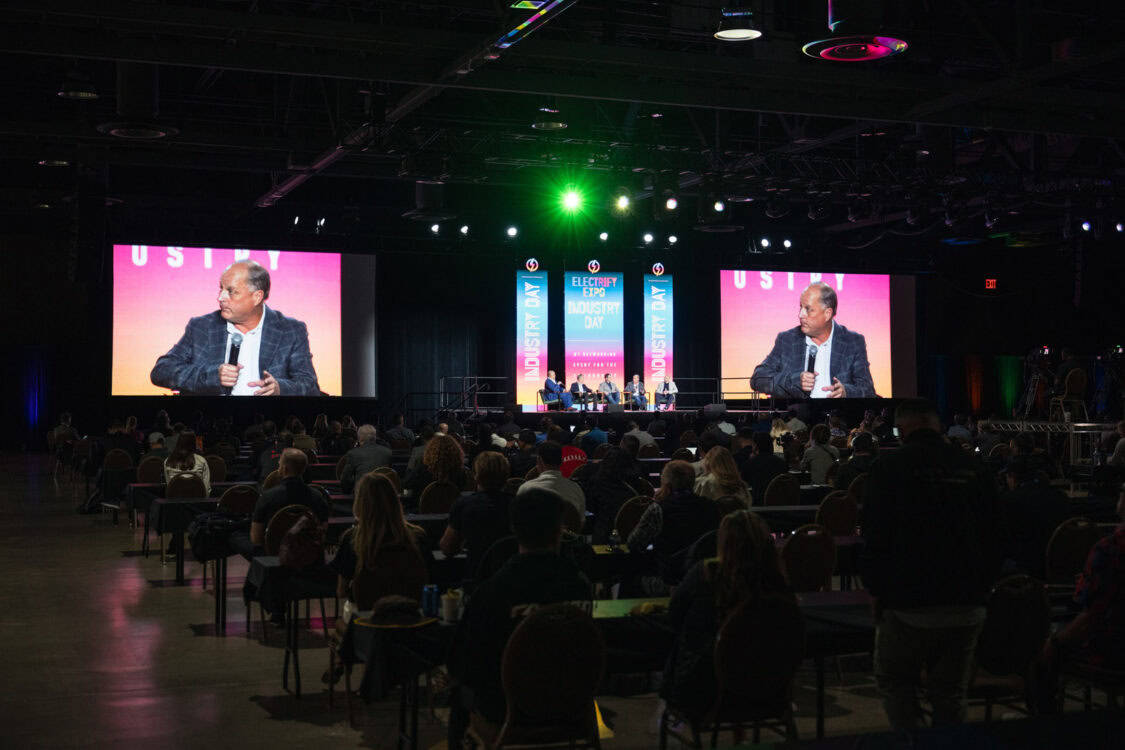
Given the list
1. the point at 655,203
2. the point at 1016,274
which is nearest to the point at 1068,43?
the point at 655,203

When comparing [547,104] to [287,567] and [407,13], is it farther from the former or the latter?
[287,567]

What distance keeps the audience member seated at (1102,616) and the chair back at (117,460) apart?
36.6 feet

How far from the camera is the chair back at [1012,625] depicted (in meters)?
4.33

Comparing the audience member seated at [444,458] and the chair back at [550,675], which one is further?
the audience member seated at [444,458]

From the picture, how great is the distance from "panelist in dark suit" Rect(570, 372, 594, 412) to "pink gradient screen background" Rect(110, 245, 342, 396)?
5.25m

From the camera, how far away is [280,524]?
695 cm

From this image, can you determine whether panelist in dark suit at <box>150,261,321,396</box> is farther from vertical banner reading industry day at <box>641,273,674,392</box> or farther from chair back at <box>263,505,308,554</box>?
chair back at <box>263,505,308,554</box>

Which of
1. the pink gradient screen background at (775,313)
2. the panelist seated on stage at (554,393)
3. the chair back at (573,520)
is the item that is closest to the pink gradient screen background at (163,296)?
the panelist seated on stage at (554,393)

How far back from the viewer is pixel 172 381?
2161 centimetres

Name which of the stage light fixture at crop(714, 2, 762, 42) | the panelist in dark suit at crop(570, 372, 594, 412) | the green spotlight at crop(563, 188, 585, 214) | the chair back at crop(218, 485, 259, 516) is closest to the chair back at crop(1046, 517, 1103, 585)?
the stage light fixture at crop(714, 2, 762, 42)

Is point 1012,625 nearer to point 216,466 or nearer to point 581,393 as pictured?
point 216,466

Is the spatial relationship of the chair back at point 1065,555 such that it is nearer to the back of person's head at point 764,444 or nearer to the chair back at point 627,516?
the chair back at point 627,516

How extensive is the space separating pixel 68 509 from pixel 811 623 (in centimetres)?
1313

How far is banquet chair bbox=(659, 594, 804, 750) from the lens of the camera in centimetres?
400
